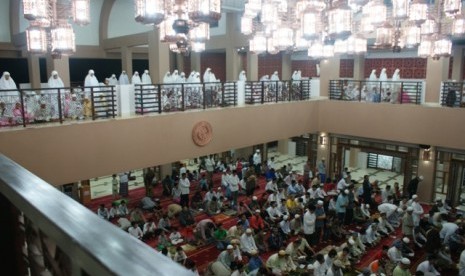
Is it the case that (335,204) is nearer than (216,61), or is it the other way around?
(335,204)

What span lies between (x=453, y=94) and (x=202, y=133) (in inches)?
346

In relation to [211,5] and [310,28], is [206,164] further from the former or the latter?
[211,5]

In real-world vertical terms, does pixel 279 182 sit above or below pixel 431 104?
below

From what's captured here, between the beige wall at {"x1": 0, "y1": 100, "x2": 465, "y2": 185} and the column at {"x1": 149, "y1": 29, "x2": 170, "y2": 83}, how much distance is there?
2650 millimetres

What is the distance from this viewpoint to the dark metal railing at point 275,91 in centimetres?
1484

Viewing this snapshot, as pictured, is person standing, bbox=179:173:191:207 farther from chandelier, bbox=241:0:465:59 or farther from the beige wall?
chandelier, bbox=241:0:465:59

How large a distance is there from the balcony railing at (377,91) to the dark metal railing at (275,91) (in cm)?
134

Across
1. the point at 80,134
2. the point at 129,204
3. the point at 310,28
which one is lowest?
the point at 129,204

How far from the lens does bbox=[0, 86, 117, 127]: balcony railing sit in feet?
30.5

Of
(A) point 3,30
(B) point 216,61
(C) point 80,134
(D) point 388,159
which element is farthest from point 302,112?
(A) point 3,30

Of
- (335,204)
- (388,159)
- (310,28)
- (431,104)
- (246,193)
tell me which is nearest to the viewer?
(310,28)

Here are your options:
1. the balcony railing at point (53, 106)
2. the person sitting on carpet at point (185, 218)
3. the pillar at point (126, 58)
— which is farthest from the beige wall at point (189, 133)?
the pillar at point (126, 58)

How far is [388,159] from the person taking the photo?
20000 millimetres

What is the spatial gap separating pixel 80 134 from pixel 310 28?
6.08 metres
